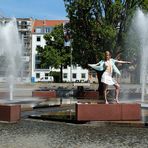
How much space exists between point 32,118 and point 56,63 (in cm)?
6183

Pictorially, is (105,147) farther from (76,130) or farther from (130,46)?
(130,46)

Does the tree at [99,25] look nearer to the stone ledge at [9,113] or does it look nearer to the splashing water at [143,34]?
the splashing water at [143,34]

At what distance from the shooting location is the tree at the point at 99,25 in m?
30.3

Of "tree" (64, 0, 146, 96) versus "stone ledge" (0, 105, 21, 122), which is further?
"tree" (64, 0, 146, 96)

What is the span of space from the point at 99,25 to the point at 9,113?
16726 mm

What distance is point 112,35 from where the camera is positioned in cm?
2973

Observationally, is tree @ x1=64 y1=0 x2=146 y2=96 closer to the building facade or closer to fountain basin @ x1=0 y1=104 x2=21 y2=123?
fountain basin @ x1=0 y1=104 x2=21 y2=123

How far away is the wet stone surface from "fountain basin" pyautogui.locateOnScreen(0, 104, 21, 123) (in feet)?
1.56

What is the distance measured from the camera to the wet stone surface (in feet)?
34.8

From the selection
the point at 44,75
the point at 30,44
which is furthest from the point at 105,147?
the point at 30,44

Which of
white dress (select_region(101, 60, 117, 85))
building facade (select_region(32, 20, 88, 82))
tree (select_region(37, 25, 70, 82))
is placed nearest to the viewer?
white dress (select_region(101, 60, 117, 85))

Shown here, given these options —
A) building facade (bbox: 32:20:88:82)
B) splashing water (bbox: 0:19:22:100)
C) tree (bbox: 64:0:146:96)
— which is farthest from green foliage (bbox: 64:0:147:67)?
building facade (bbox: 32:20:88:82)

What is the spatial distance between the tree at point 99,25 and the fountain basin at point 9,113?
15.2 meters

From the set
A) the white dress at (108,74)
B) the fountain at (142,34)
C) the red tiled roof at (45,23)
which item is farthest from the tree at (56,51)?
the white dress at (108,74)
